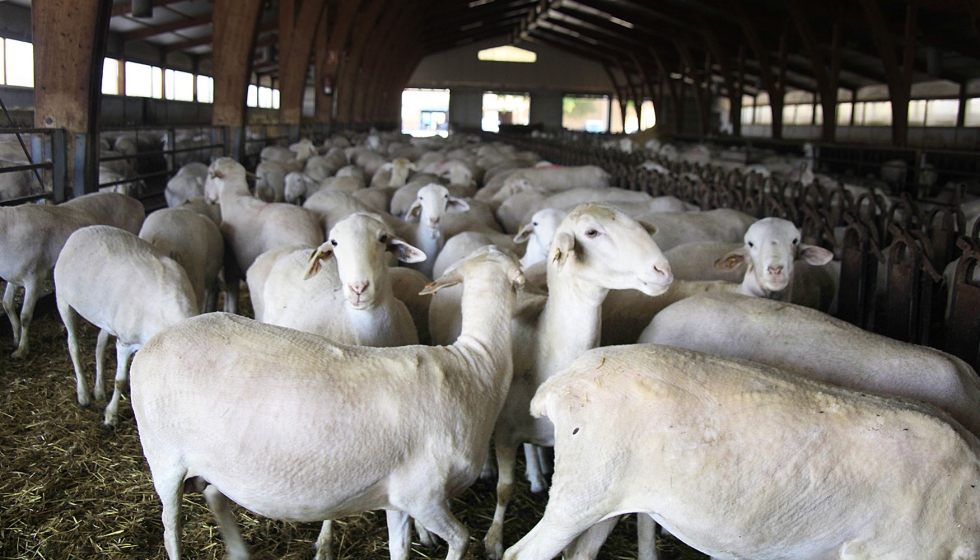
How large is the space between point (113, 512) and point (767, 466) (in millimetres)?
2699

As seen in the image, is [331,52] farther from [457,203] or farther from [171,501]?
[171,501]

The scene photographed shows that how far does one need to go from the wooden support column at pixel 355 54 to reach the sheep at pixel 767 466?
19537 mm

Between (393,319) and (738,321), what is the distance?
→ 4.90 feet

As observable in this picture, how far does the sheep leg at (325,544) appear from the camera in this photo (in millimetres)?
2984

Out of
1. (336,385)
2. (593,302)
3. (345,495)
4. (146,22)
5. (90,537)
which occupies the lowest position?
(90,537)

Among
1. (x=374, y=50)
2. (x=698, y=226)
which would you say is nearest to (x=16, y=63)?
(x=374, y=50)

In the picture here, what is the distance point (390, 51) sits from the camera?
3150 centimetres

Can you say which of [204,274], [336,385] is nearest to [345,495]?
[336,385]

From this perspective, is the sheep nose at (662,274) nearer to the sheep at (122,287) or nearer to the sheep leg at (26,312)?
the sheep at (122,287)

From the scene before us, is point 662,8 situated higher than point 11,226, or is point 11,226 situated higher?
point 662,8

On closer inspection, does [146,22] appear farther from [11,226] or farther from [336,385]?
[336,385]

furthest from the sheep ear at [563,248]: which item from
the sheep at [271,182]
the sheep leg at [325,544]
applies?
the sheep at [271,182]

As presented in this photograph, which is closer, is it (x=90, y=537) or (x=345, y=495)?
(x=345, y=495)

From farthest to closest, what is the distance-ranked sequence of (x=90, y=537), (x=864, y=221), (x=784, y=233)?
(x=864, y=221)
(x=784, y=233)
(x=90, y=537)
